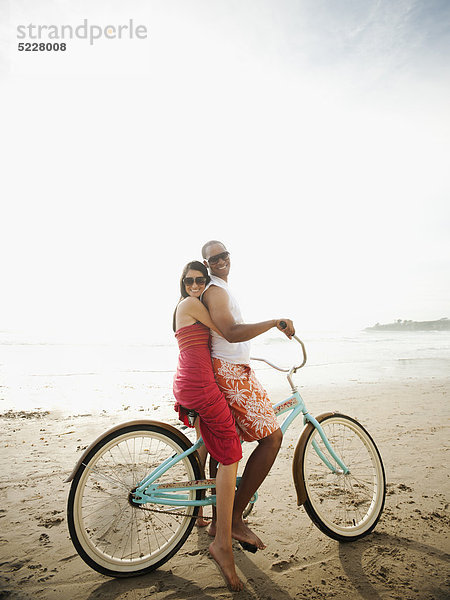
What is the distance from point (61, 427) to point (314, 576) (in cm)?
462

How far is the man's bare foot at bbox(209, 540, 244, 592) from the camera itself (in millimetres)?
2322

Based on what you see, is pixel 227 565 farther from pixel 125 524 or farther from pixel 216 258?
pixel 216 258

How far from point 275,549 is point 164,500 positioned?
0.99m

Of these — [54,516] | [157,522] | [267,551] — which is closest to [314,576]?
[267,551]

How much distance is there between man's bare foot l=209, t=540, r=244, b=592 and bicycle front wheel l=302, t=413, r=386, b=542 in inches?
27.0

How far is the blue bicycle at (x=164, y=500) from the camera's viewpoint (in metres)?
2.40

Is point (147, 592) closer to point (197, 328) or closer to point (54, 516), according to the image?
point (54, 516)

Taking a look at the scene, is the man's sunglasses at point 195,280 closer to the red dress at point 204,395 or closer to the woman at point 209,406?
the woman at point 209,406

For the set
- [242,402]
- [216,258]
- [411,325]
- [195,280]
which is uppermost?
[216,258]

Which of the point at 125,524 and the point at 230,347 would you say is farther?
the point at 125,524

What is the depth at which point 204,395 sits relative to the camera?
95.0 inches

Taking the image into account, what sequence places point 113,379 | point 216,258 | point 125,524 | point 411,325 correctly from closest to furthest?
1. point 216,258
2. point 125,524
3. point 113,379
4. point 411,325

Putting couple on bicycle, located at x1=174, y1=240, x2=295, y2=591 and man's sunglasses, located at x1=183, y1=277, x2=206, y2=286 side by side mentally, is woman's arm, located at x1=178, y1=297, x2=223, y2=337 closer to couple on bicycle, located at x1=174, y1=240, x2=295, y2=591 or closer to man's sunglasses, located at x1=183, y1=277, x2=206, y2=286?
couple on bicycle, located at x1=174, y1=240, x2=295, y2=591

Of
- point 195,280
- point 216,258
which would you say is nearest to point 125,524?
point 195,280
